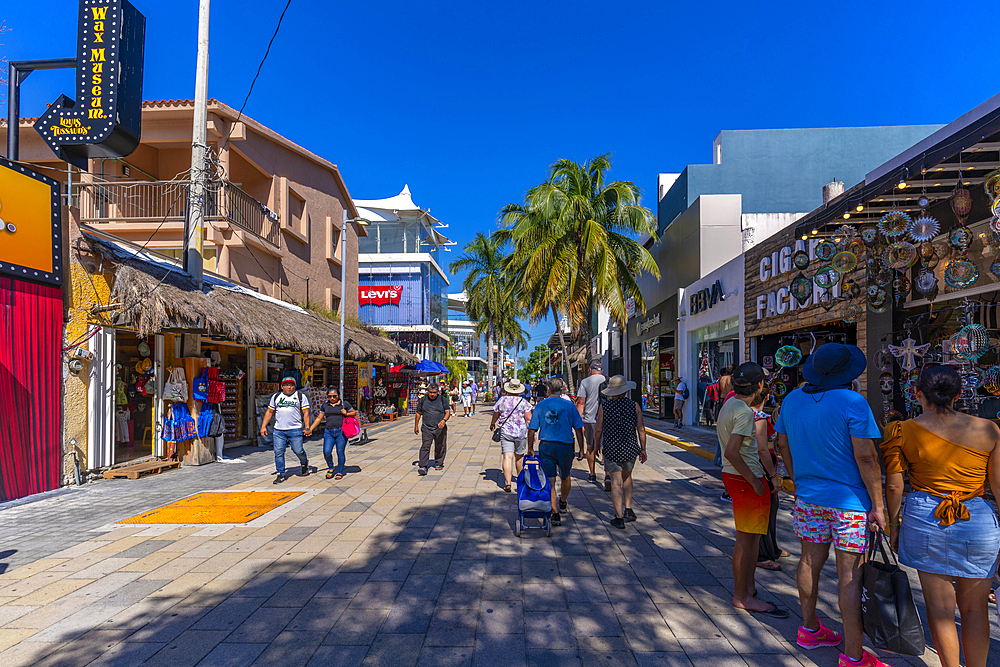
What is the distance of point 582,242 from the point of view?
Result: 1892cm

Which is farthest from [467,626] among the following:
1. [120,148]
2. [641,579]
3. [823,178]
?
[823,178]

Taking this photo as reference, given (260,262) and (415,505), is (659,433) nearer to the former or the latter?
(415,505)

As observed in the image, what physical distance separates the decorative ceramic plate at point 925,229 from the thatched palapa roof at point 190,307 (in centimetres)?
1062

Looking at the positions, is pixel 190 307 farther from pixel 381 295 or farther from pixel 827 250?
pixel 381 295

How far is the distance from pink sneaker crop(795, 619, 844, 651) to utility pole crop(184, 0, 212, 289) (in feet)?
36.4

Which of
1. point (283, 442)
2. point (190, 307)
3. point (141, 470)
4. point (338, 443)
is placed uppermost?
point (190, 307)

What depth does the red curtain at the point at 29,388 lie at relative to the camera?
7125mm

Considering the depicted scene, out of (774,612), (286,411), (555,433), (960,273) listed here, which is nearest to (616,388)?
(555,433)

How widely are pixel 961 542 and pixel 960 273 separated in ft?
15.7

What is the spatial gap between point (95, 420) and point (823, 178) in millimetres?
22200

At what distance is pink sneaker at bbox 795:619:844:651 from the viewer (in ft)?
11.0

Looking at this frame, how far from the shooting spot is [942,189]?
22.6ft

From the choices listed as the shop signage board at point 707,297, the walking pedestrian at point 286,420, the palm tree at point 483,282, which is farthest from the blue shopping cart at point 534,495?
the palm tree at point 483,282

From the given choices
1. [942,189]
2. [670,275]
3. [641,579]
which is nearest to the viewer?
[641,579]
